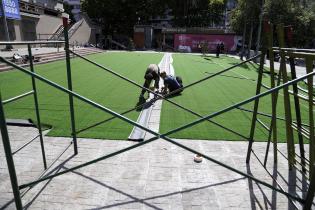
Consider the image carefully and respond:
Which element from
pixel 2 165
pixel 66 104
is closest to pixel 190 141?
pixel 2 165

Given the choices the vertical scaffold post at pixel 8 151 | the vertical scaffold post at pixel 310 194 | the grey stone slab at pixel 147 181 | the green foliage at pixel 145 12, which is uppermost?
the green foliage at pixel 145 12

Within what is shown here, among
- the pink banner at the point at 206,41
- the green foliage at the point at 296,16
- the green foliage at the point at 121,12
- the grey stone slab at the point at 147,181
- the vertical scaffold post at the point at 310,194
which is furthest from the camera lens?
the green foliage at the point at 121,12

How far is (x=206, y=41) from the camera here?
44344 millimetres

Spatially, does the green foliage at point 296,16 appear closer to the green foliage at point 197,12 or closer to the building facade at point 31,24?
the green foliage at point 197,12

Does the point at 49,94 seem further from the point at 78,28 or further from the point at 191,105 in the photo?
the point at 78,28

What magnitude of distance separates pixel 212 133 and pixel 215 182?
7.07ft

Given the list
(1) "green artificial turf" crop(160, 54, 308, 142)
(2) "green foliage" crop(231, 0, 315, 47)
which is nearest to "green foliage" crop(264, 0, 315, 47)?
(2) "green foliage" crop(231, 0, 315, 47)

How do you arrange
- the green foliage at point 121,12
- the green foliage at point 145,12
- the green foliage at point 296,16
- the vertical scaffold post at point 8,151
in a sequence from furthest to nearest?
the green foliage at point 145,12, the green foliage at point 121,12, the green foliage at point 296,16, the vertical scaffold post at point 8,151

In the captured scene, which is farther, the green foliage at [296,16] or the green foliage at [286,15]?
the green foliage at [296,16]

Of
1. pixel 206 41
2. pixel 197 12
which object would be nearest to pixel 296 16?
pixel 206 41

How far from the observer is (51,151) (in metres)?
5.30

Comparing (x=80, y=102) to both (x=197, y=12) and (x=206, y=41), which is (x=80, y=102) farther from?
(x=197, y=12)

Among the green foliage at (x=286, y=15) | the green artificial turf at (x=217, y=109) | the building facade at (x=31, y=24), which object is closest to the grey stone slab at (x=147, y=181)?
the green artificial turf at (x=217, y=109)

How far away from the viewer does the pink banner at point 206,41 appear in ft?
145
